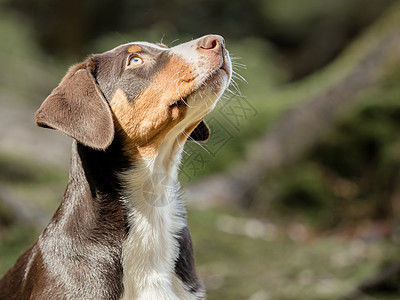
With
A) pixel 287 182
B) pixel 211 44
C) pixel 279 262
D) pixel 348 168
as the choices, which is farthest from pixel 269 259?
pixel 211 44

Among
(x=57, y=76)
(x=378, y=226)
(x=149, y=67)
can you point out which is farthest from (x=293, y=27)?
(x=149, y=67)

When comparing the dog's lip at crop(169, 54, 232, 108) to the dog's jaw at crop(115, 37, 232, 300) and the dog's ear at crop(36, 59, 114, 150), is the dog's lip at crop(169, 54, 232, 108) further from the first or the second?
the dog's ear at crop(36, 59, 114, 150)

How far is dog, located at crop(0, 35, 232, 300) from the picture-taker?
11.8ft

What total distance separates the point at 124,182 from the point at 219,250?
147 inches

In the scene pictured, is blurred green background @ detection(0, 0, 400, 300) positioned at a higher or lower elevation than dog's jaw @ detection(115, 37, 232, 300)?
lower

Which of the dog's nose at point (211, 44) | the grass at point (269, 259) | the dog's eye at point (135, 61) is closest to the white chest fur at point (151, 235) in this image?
the dog's eye at point (135, 61)

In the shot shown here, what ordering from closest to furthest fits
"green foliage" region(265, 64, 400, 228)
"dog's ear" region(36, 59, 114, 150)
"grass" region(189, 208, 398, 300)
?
1. "dog's ear" region(36, 59, 114, 150)
2. "grass" region(189, 208, 398, 300)
3. "green foliage" region(265, 64, 400, 228)

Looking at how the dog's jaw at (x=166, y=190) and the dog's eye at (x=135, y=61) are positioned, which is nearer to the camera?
the dog's jaw at (x=166, y=190)

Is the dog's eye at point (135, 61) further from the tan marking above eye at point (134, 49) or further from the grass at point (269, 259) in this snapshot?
the grass at point (269, 259)

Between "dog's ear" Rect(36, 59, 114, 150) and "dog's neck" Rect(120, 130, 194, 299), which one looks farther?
"dog's neck" Rect(120, 130, 194, 299)

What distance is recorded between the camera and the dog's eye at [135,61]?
395 cm

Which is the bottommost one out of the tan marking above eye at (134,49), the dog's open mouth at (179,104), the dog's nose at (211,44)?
the dog's open mouth at (179,104)

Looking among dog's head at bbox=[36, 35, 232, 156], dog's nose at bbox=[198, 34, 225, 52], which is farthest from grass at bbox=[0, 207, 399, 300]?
dog's nose at bbox=[198, 34, 225, 52]

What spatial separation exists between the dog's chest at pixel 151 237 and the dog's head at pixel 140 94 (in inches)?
12.2
